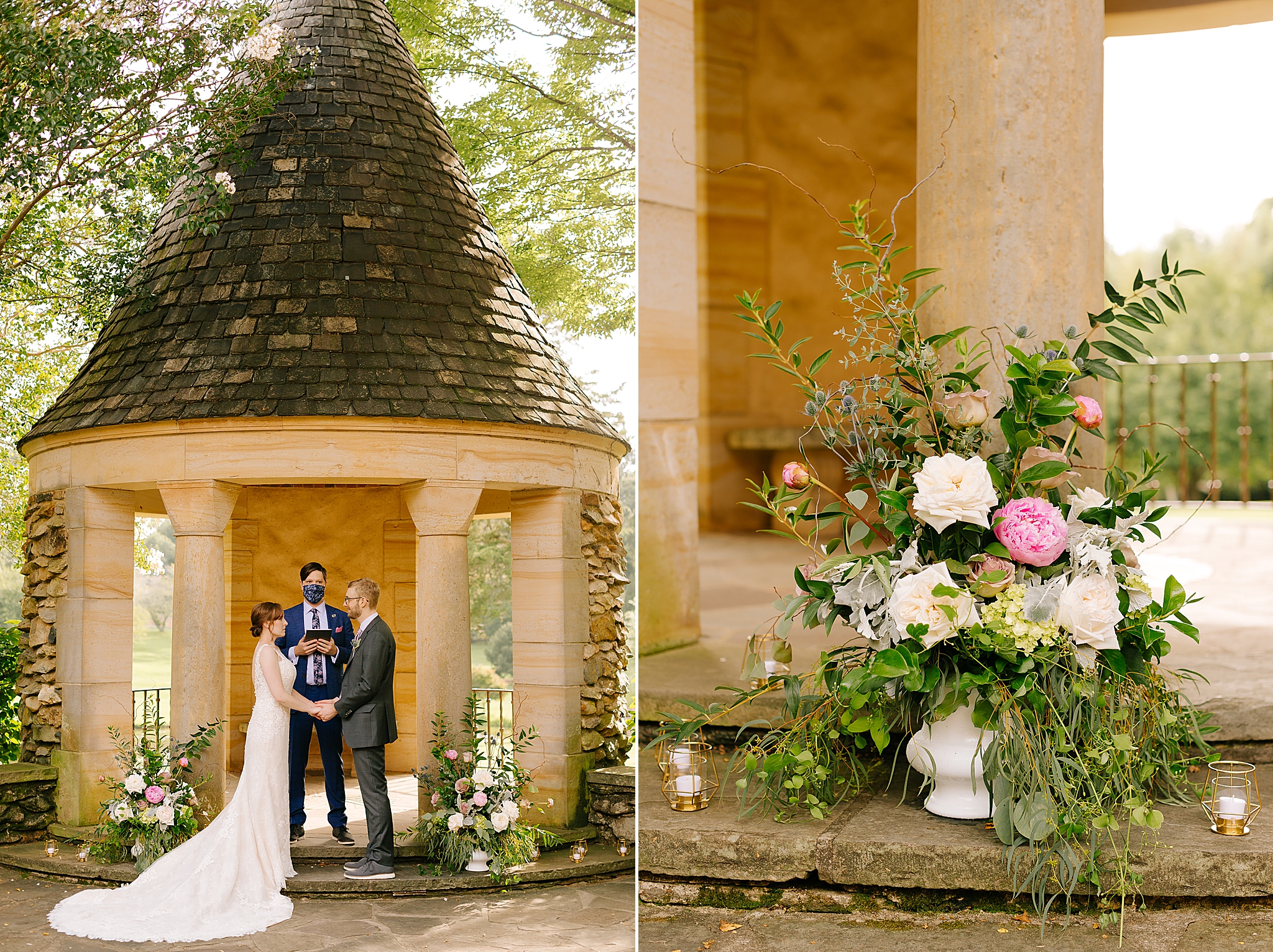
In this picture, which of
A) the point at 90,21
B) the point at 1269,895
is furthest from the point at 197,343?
the point at 1269,895

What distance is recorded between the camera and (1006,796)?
2.96m

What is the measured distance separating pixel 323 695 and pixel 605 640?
1821 mm

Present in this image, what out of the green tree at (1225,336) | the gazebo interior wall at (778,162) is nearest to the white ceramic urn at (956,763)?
the gazebo interior wall at (778,162)

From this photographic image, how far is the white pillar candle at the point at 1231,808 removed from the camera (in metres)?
2.99

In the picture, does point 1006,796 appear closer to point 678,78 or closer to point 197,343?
point 678,78

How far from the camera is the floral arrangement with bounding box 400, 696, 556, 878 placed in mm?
4570

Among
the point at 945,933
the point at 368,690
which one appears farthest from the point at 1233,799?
the point at 368,690

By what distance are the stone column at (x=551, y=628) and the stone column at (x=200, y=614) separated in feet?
4.67

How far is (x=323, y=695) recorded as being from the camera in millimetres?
6023

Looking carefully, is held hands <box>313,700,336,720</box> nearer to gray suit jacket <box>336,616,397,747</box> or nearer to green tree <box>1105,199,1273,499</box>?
gray suit jacket <box>336,616,397,747</box>

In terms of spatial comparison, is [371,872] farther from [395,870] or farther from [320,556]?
[320,556]

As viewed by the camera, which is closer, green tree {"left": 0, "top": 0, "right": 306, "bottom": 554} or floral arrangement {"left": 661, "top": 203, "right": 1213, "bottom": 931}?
floral arrangement {"left": 661, "top": 203, "right": 1213, "bottom": 931}

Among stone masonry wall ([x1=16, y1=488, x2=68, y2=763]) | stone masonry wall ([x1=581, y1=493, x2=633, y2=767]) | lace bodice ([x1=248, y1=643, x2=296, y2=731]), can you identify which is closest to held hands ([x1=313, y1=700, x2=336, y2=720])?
lace bodice ([x1=248, y1=643, x2=296, y2=731])

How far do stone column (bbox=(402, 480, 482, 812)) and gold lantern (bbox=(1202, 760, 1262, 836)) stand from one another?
3.29 m
